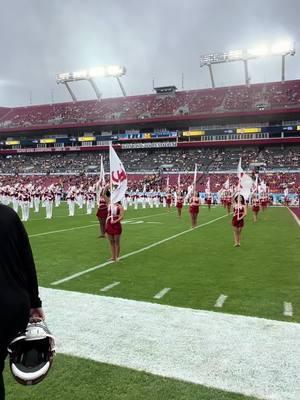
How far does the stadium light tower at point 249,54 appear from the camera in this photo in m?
57.1

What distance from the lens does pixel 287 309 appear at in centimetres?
596

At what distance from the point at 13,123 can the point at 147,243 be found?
208 feet

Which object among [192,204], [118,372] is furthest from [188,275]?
[192,204]

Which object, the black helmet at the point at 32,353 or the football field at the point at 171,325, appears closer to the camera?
the black helmet at the point at 32,353

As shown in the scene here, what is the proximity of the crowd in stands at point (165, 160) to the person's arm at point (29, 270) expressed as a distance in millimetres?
49540

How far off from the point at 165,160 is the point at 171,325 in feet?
177

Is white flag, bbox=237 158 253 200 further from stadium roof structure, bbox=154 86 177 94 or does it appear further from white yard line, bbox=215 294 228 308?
stadium roof structure, bbox=154 86 177 94

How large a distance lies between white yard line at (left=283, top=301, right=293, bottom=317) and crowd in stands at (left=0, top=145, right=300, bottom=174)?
45.4 metres

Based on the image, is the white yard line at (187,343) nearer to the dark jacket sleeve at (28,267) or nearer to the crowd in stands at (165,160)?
the dark jacket sleeve at (28,267)

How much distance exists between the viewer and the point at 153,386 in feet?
12.0

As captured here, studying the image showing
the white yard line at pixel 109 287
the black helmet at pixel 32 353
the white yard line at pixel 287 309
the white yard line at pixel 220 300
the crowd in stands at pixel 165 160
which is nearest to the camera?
the black helmet at pixel 32 353

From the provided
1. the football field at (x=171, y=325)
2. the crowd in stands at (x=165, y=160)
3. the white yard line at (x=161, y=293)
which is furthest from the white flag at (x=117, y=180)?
the crowd in stands at (x=165, y=160)

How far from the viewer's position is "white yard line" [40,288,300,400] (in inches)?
151

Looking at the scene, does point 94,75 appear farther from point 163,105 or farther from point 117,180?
point 117,180
